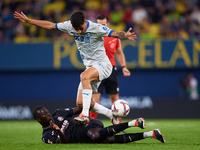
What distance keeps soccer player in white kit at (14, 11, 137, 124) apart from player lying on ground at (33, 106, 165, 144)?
10.2 inches

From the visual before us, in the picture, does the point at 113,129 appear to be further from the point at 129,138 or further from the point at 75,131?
the point at 75,131

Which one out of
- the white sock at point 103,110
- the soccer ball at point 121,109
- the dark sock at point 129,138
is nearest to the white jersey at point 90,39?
the white sock at point 103,110

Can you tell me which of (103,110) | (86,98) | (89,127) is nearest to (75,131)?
(89,127)

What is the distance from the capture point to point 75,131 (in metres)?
5.91

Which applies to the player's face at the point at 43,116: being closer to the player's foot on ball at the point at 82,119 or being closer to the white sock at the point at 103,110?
the player's foot on ball at the point at 82,119

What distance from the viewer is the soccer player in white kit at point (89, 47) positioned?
6156 millimetres

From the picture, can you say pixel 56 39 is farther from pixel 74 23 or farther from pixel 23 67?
pixel 74 23

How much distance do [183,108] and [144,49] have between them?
240cm

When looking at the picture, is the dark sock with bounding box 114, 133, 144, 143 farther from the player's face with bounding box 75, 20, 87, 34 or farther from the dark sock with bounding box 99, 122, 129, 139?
the player's face with bounding box 75, 20, 87, 34

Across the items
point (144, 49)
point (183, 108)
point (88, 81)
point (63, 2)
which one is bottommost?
point (183, 108)

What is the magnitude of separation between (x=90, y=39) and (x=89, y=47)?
0.53 feet

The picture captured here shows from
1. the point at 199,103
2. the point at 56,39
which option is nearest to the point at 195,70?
the point at 199,103

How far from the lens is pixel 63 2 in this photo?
15102 millimetres

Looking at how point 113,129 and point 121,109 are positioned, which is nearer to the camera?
point 113,129
